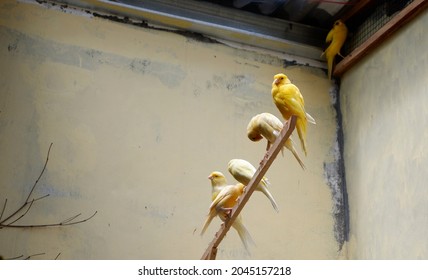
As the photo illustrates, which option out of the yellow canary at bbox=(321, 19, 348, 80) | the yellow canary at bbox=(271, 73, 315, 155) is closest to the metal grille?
the yellow canary at bbox=(321, 19, 348, 80)

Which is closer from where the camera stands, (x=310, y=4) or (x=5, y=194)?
(x=5, y=194)

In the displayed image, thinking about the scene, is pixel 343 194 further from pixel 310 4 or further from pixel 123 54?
pixel 123 54

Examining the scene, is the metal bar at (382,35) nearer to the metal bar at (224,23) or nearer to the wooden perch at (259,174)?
the metal bar at (224,23)

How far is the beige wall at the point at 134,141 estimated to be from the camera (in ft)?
10.1

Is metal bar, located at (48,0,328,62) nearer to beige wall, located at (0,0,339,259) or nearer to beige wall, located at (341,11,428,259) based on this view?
beige wall, located at (0,0,339,259)

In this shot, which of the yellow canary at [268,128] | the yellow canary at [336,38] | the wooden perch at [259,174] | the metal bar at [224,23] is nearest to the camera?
the wooden perch at [259,174]

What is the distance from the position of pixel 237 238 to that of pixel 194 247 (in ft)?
0.80

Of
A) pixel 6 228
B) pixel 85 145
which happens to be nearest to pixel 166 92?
pixel 85 145

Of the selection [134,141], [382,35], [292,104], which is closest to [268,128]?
[292,104]

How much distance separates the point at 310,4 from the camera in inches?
143

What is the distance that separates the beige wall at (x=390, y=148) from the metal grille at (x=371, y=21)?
0.13 meters

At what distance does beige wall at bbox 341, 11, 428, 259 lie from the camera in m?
3.01

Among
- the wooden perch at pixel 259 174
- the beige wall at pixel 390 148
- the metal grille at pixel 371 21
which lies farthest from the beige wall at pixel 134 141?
the wooden perch at pixel 259 174

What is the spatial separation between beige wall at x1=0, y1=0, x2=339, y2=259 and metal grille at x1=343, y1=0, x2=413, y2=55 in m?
0.46
